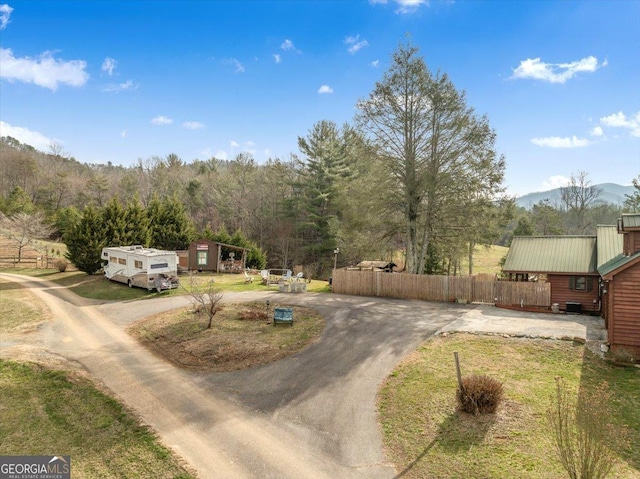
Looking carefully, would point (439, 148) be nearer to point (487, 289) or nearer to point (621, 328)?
point (487, 289)

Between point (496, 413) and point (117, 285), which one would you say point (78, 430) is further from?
point (117, 285)

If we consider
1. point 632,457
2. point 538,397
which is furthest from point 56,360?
point 632,457

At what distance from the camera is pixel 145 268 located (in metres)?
24.7

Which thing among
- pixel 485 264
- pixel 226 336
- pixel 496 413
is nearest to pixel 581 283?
pixel 496 413

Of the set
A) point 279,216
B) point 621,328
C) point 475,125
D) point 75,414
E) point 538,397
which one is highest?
point 475,125

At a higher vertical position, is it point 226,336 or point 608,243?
point 608,243

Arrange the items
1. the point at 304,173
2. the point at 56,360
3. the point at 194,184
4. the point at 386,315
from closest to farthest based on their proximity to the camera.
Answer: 1. the point at 56,360
2. the point at 386,315
3. the point at 304,173
4. the point at 194,184

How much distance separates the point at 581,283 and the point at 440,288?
754 centimetres

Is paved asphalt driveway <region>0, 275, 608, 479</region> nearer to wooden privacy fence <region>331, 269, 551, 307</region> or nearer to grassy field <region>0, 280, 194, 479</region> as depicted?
grassy field <region>0, 280, 194, 479</region>

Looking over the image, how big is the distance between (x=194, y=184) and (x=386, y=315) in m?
45.6

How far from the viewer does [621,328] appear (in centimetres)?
1307

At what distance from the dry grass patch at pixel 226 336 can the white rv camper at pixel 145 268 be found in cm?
658

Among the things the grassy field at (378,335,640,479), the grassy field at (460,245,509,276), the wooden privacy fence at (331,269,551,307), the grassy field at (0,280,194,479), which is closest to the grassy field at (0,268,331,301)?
the wooden privacy fence at (331,269,551,307)

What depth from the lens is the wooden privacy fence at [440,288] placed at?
20.1m
